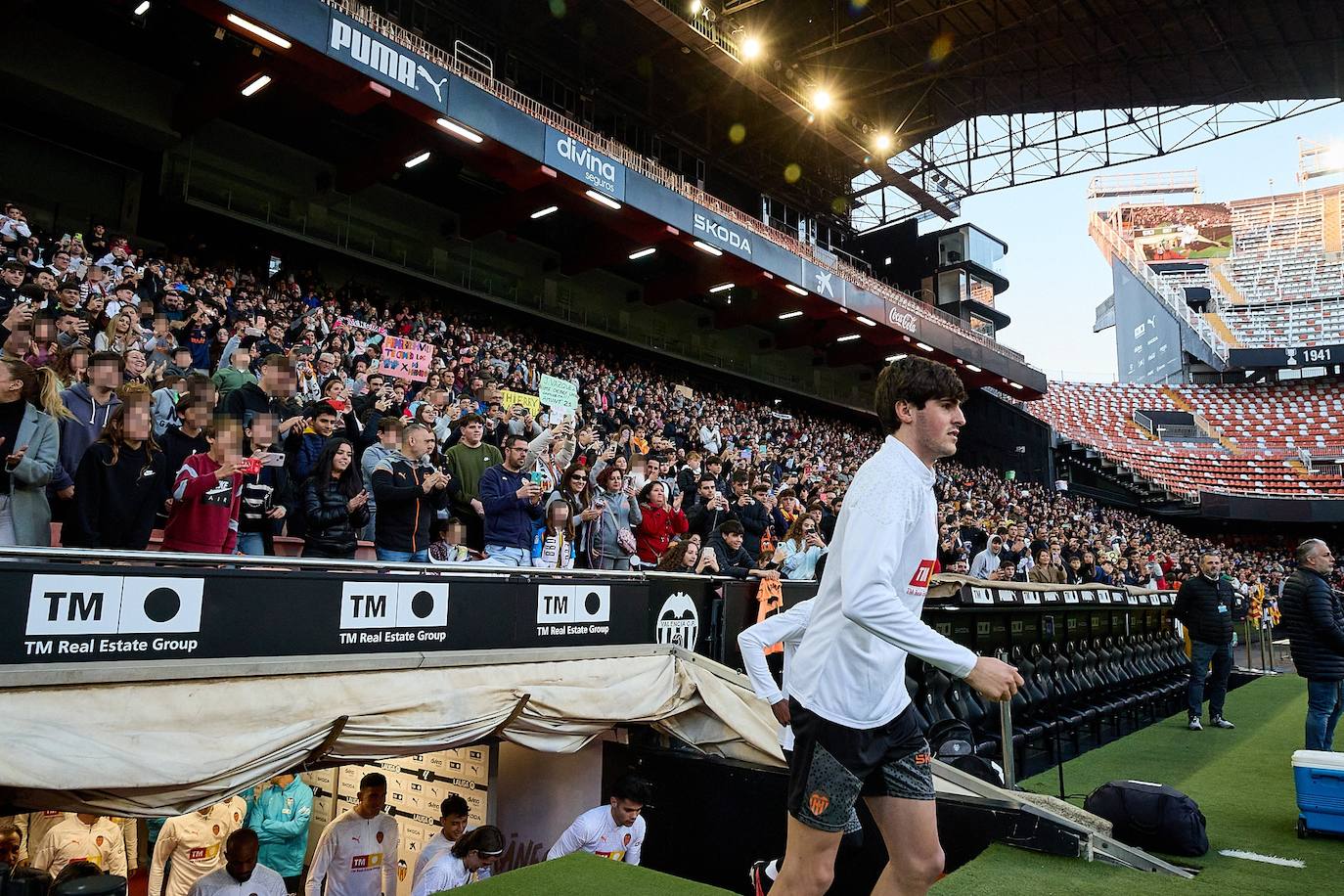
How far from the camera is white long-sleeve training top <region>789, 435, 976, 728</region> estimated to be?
7.34ft

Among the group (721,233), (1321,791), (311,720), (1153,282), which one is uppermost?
(1153,282)

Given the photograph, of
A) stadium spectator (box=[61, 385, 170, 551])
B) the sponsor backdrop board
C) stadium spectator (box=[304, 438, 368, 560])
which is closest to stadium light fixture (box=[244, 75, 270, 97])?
stadium spectator (box=[304, 438, 368, 560])

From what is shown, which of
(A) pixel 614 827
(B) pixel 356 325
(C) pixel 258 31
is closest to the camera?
(A) pixel 614 827

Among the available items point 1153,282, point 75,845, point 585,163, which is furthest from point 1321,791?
point 1153,282

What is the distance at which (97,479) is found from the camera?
4379 millimetres

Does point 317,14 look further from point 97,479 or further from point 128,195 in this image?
point 97,479

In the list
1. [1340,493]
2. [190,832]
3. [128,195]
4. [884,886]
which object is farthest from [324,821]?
[1340,493]

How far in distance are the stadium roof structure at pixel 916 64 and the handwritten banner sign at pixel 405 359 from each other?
993cm

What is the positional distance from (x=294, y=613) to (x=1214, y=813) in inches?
231

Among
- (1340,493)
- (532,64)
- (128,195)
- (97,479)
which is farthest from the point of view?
(1340,493)

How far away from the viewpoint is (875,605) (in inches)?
88.2

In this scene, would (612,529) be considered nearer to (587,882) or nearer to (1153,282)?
(587,882)

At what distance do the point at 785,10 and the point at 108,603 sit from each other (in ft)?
77.1

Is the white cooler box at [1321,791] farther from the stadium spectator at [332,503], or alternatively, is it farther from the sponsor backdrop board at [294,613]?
the stadium spectator at [332,503]
